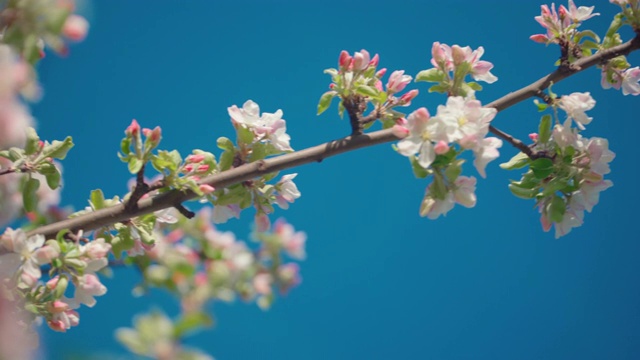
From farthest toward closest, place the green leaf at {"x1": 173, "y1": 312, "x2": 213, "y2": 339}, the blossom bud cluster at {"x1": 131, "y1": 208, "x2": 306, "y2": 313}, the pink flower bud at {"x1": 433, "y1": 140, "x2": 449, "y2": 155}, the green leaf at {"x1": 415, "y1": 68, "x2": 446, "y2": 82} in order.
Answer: the blossom bud cluster at {"x1": 131, "y1": 208, "x2": 306, "y2": 313} < the green leaf at {"x1": 415, "y1": 68, "x2": 446, "y2": 82} < the pink flower bud at {"x1": 433, "y1": 140, "x2": 449, "y2": 155} < the green leaf at {"x1": 173, "y1": 312, "x2": 213, "y2": 339}

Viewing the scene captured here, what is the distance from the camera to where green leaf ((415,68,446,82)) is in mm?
972

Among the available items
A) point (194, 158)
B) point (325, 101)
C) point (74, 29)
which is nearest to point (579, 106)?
point (325, 101)

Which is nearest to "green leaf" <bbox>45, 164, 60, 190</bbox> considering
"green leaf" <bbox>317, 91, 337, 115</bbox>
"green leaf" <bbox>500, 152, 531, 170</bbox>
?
"green leaf" <bbox>317, 91, 337, 115</bbox>

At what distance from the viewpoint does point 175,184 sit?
82 cm

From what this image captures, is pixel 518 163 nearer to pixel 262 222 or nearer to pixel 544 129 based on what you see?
pixel 544 129

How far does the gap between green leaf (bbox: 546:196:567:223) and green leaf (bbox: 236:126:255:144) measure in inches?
19.8

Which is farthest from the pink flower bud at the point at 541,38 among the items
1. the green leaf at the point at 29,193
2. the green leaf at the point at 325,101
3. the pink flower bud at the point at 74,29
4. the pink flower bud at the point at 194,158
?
the green leaf at the point at 29,193

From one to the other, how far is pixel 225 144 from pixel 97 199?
0.75ft

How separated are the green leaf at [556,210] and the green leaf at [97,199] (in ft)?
2.41

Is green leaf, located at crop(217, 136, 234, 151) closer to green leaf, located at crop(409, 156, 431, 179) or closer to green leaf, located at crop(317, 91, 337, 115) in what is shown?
green leaf, located at crop(317, 91, 337, 115)

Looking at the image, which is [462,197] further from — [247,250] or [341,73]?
[247,250]

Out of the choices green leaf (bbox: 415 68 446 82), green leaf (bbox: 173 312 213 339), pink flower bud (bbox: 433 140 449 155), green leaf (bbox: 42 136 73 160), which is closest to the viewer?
green leaf (bbox: 173 312 213 339)

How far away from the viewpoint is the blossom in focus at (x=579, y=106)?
0.92 metres

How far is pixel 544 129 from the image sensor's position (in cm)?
92
